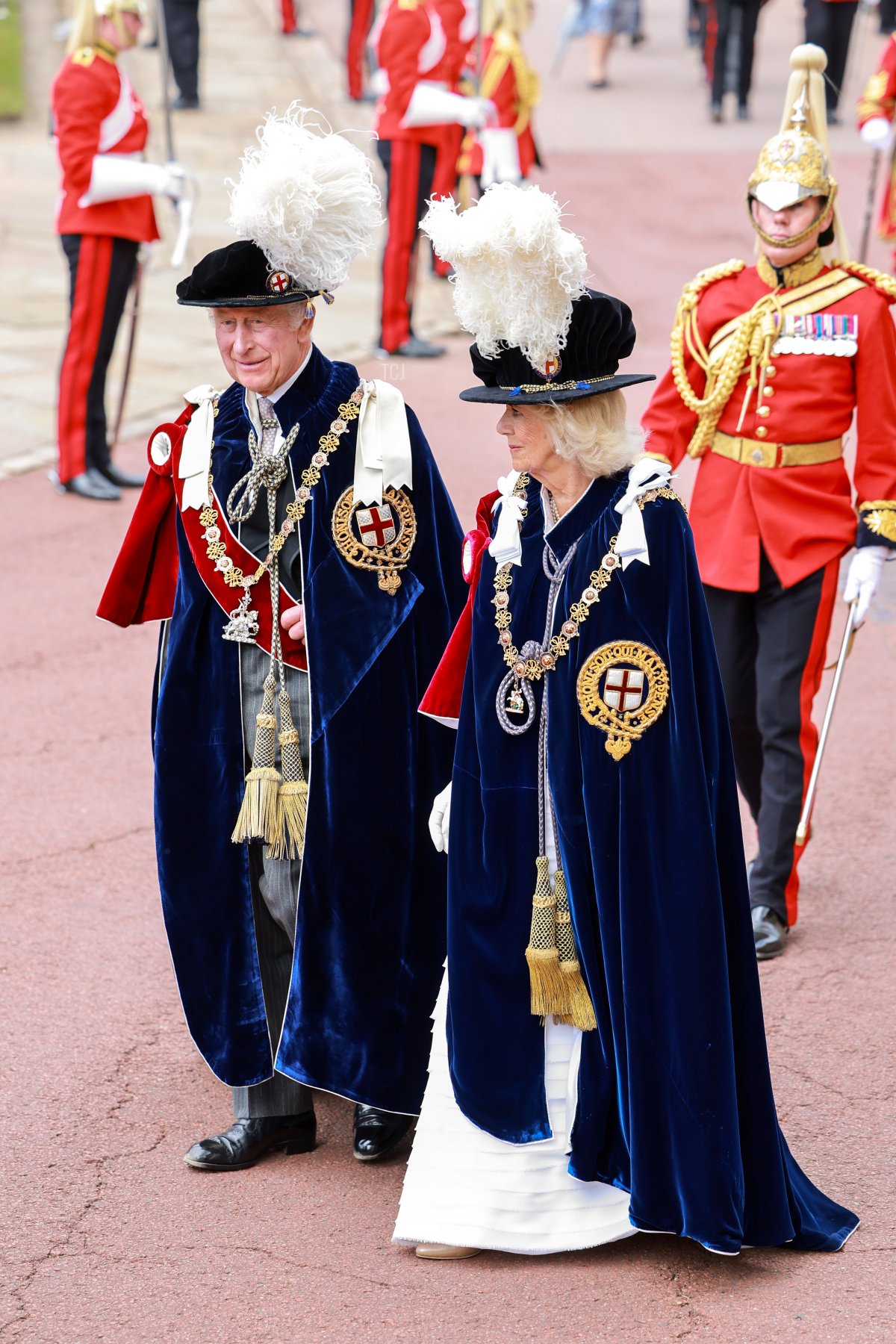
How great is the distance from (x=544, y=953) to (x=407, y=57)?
26.3ft

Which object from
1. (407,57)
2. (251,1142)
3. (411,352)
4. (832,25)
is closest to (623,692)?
(251,1142)

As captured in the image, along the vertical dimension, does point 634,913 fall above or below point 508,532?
below

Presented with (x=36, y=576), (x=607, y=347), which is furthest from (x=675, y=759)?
(x=36, y=576)

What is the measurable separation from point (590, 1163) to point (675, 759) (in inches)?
31.5

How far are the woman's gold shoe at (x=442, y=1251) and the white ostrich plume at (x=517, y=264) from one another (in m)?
1.69

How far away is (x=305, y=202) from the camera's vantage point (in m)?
3.48

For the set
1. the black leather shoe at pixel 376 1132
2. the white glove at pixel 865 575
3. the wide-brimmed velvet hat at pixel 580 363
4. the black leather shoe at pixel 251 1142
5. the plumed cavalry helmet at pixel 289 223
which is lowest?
the black leather shoe at pixel 251 1142

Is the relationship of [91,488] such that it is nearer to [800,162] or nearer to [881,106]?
[881,106]

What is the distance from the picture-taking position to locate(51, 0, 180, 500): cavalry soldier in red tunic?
786cm

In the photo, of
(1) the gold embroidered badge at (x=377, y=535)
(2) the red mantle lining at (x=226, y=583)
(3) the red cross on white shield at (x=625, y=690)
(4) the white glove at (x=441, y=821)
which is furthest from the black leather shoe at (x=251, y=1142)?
(3) the red cross on white shield at (x=625, y=690)

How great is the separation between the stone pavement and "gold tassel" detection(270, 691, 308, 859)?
28.5 inches

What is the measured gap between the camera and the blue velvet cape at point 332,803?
364 cm

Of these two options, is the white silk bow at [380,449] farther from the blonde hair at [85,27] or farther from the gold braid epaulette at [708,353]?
the blonde hair at [85,27]

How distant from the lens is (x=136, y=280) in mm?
8391
